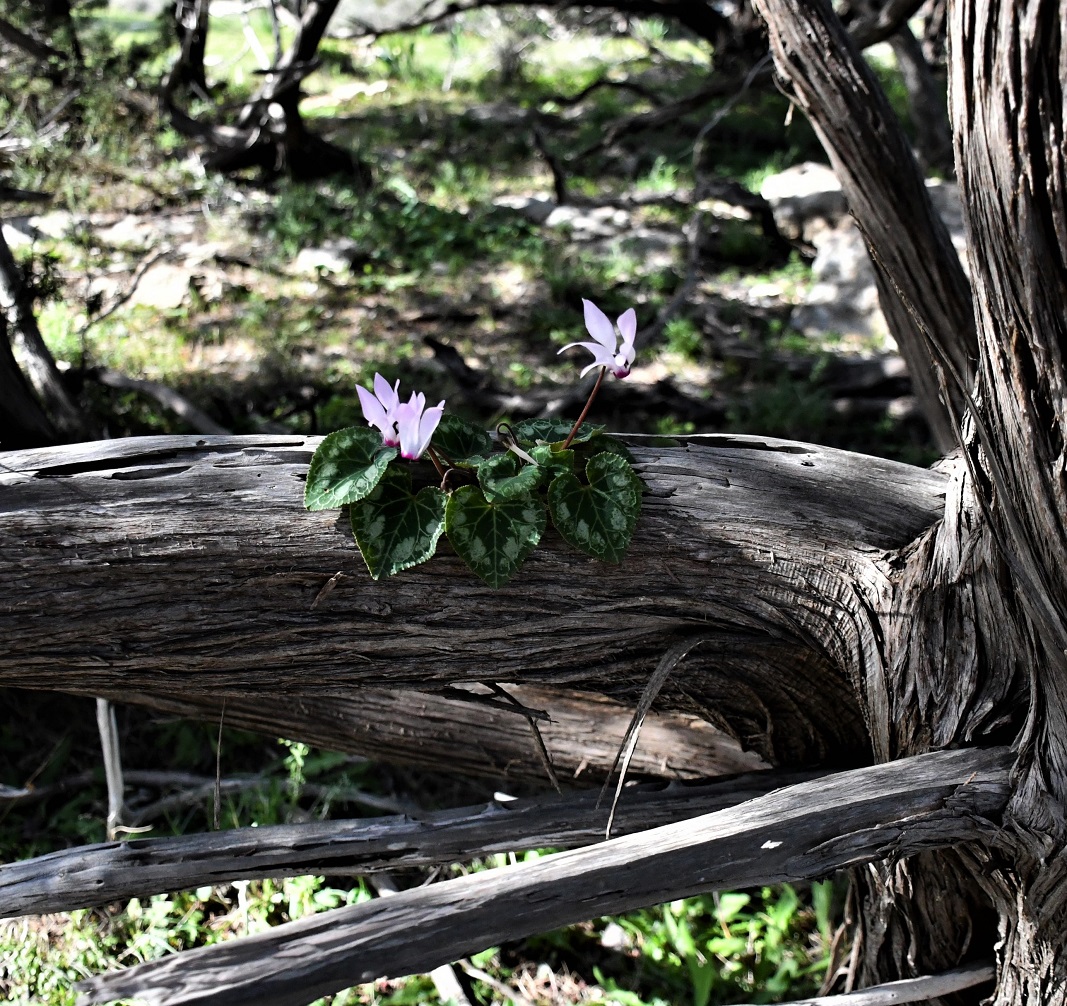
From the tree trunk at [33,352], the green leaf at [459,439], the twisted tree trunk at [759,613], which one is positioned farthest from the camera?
the tree trunk at [33,352]

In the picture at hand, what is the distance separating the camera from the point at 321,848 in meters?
1.74

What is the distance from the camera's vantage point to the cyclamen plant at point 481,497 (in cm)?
162

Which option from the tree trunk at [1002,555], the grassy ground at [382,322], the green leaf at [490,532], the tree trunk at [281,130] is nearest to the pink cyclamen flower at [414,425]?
the green leaf at [490,532]

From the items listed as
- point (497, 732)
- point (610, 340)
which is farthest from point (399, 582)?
point (497, 732)

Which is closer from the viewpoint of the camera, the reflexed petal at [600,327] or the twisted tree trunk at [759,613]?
the twisted tree trunk at [759,613]

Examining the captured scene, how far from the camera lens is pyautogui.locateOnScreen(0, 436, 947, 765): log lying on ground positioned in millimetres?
1681

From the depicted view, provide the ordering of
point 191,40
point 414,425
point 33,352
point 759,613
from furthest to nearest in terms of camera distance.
→ 1. point 191,40
2. point 33,352
3. point 759,613
4. point 414,425

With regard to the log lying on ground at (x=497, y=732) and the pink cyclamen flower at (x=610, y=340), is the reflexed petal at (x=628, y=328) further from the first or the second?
the log lying on ground at (x=497, y=732)

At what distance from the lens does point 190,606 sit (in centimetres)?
170

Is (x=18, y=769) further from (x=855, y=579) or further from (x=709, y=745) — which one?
(x=855, y=579)

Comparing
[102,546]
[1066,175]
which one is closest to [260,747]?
[102,546]

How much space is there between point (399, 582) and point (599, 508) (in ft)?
1.16

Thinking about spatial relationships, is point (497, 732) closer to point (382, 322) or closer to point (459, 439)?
point (459, 439)

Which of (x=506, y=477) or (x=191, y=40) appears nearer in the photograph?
(x=506, y=477)
